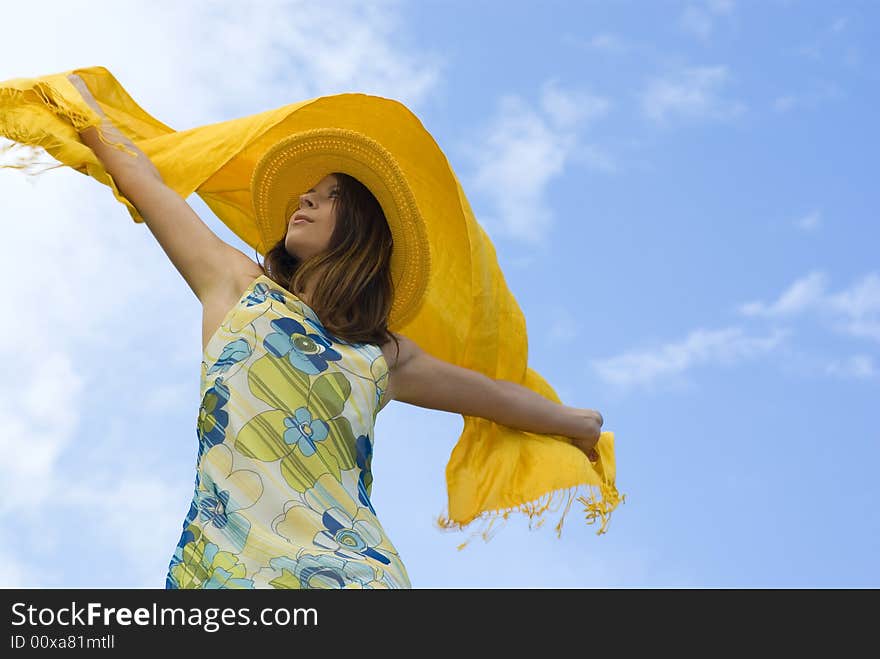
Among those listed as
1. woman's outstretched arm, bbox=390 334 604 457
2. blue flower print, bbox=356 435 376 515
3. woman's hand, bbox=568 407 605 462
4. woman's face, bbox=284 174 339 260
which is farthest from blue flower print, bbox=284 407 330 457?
woman's hand, bbox=568 407 605 462

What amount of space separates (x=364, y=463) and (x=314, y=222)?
0.77 metres

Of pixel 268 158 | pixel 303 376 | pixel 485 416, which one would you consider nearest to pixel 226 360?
pixel 303 376

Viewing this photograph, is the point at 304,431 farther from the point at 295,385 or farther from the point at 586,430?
the point at 586,430

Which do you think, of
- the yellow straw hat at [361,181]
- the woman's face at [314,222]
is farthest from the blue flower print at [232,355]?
the yellow straw hat at [361,181]

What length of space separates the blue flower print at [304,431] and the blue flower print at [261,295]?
0.35m

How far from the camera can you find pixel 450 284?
4.06m

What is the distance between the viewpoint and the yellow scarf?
374 cm

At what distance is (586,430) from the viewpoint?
4.11 m

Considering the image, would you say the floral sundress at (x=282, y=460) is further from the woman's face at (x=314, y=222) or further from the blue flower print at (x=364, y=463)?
the woman's face at (x=314, y=222)

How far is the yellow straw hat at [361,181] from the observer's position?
3.64 m

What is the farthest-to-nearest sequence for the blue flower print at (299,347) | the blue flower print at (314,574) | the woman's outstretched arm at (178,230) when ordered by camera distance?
the woman's outstretched arm at (178,230) < the blue flower print at (299,347) < the blue flower print at (314,574)

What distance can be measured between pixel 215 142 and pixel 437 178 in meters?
0.77

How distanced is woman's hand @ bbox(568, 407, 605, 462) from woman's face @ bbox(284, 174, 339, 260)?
109 cm
